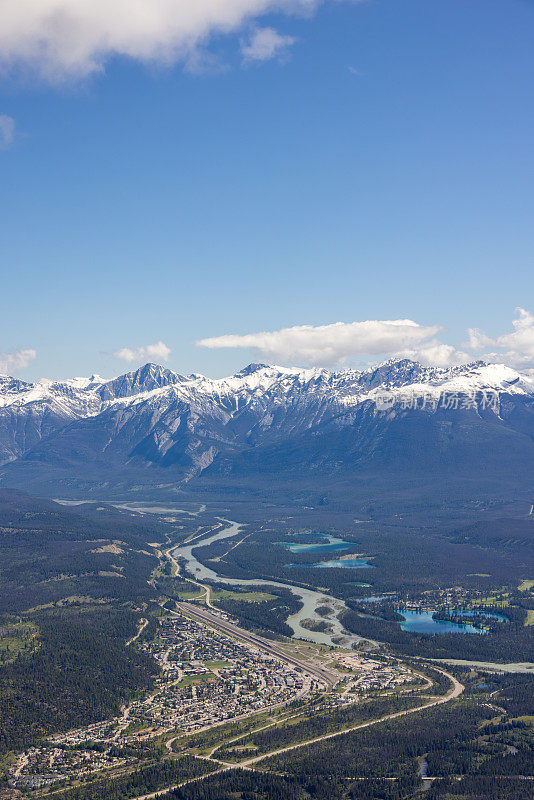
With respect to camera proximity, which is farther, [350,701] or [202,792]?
[350,701]

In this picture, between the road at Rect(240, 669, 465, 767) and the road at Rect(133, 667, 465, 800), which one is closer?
the road at Rect(133, 667, 465, 800)

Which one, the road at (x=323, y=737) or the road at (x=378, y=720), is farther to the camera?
the road at (x=378, y=720)

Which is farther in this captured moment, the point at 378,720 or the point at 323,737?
the point at 378,720

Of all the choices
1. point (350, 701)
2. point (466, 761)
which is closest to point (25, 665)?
point (350, 701)

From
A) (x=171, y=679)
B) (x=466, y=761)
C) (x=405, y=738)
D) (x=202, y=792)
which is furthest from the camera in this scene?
(x=171, y=679)

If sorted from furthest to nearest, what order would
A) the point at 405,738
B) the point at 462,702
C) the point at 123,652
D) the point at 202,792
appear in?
A: 1. the point at 123,652
2. the point at 462,702
3. the point at 405,738
4. the point at 202,792

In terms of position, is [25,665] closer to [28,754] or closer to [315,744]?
[28,754]

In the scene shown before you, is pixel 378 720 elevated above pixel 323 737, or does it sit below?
above

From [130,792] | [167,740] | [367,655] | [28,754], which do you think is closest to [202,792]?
[130,792]

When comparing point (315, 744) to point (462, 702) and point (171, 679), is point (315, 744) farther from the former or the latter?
point (171, 679)
